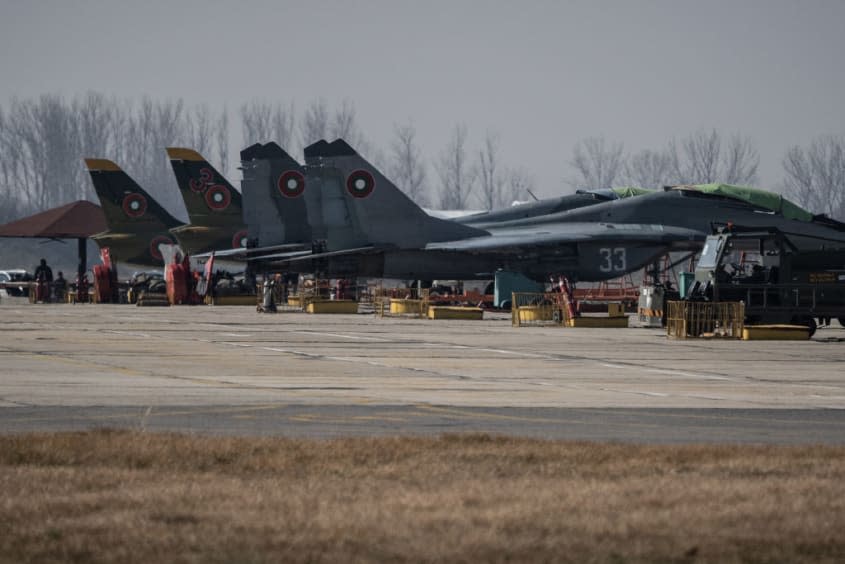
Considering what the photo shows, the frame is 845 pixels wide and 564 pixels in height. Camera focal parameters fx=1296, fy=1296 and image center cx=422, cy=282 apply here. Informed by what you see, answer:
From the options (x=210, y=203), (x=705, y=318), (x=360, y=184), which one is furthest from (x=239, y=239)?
(x=705, y=318)

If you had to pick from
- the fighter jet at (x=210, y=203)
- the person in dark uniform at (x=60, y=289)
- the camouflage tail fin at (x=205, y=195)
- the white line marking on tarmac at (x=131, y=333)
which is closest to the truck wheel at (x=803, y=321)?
the white line marking on tarmac at (x=131, y=333)

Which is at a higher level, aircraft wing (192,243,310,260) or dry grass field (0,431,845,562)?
aircraft wing (192,243,310,260)

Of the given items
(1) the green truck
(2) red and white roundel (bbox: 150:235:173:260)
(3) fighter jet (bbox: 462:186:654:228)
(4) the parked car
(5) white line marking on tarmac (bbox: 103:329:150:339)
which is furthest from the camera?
(4) the parked car

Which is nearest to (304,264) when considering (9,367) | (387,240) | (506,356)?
(387,240)

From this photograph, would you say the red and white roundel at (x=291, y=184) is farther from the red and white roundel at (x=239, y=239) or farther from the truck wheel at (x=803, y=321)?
the truck wheel at (x=803, y=321)

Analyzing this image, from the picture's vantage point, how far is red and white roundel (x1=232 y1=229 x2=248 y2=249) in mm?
65125

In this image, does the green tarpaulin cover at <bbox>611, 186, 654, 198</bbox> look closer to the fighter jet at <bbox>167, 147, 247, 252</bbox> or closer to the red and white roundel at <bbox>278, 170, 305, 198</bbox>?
the red and white roundel at <bbox>278, 170, 305, 198</bbox>

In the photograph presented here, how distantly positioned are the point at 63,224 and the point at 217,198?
42.8 feet

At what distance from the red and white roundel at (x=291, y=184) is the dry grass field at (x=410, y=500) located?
4784cm

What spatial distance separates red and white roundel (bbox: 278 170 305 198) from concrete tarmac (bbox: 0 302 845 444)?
27.1 meters

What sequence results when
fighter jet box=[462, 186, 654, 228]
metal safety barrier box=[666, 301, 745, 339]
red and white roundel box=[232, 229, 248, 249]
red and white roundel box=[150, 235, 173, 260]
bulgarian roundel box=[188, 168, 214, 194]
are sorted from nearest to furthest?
metal safety barrier box=[666, 301, 745, 339], fighter jet box=[462, 186, 654, 228], red and white roundel box=[232, 229, 248, 249], bulgarian roundel box=[188, 168, 214, 194], red and white roundel box=[150, 235, 173, 260]

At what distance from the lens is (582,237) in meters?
46.7

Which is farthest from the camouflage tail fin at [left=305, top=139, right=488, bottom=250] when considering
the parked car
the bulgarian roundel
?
the parked car

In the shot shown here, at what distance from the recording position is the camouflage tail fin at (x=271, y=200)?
58219 millimetres
